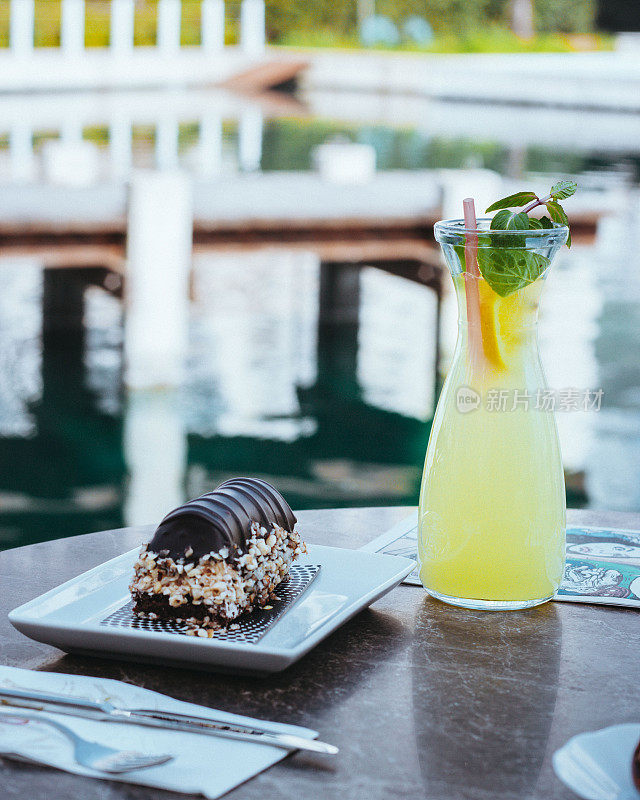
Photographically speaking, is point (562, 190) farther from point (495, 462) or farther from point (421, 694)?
point (421, 694)

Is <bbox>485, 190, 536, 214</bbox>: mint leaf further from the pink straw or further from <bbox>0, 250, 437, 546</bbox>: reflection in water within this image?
<bbox>0, 250, 437, 546</bbox>: reflection in water

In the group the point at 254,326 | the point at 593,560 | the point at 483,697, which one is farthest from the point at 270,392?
the point at 483,697

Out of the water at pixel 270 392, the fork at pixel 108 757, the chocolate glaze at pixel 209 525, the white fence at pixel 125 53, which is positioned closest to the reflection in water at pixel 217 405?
the water at pixel 270 392

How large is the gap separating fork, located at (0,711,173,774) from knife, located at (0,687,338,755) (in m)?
0.02

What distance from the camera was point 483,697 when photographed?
2.01ft

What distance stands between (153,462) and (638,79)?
1074 cm

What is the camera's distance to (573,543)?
0.89 meters

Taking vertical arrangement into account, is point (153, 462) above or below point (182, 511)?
below

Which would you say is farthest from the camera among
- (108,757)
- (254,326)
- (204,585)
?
(254,326)

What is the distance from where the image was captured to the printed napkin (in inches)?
20.4

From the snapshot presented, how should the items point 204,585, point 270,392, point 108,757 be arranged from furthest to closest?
1. point 270,392
2. point 204,585
3. point 108,757

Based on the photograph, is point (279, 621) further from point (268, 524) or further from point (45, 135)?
point (45, 135)

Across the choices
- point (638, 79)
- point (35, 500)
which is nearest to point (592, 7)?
point (638, 79)

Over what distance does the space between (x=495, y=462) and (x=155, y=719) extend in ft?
0.89
